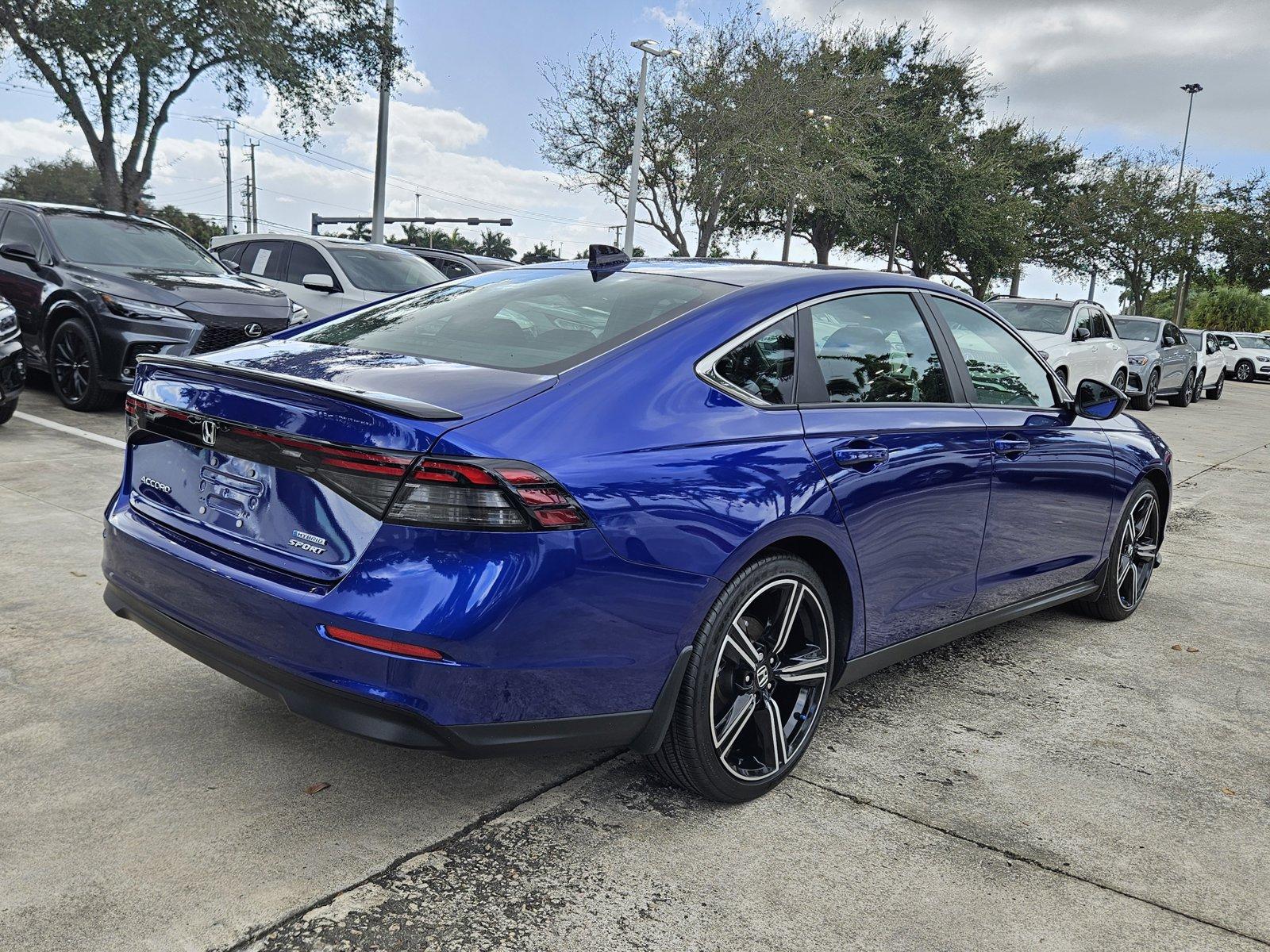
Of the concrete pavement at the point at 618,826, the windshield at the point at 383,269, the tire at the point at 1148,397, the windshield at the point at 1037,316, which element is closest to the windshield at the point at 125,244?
the windshield at the point at 383,269

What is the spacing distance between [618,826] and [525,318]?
57.2 inches

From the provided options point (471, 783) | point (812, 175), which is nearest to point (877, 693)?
point (471, 783)

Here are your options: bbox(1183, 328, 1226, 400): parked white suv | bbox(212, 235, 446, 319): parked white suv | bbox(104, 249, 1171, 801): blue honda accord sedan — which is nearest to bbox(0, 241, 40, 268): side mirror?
bbox(212, 235, 446, 319): parked white suv

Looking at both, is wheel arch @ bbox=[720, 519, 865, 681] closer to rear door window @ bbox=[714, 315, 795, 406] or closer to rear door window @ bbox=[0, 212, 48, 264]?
rear door window @ bbox=[714, 315, 795, 406]

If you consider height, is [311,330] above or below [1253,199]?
below

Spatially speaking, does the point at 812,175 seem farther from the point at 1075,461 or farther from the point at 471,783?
the point at 471,783

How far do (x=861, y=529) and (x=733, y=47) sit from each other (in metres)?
28.5

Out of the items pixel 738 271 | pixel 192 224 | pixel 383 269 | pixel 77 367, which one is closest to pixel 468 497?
pixel 738 271

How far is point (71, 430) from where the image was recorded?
27.1 feet

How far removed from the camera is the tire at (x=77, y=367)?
8.80 metres

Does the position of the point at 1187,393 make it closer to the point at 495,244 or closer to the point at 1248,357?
the point at 1248,357

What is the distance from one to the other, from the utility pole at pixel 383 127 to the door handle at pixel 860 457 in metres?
17.7

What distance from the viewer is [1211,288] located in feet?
170

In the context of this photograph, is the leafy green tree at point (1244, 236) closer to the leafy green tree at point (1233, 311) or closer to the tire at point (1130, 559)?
the leafy green tree at point (1233, 311)
